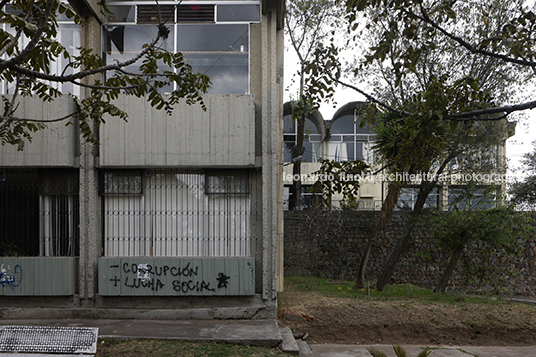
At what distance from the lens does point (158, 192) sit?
8.76 m

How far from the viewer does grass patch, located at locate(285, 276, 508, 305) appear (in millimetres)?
10266

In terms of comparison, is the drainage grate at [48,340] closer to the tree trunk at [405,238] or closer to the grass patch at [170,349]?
the grass patch at [170,349]

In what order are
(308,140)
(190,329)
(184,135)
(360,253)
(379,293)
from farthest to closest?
(308,140) → (360,253) → (379,293) → (184,135) → (190,329)

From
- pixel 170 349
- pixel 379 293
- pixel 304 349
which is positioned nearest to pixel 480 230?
pixel 379 293

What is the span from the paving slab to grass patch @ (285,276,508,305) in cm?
310

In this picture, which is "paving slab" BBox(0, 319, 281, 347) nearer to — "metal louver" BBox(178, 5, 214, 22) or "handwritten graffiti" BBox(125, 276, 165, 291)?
"handwritten graffiti" BBox(125, 276, 165, 291)

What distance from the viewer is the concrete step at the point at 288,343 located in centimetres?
667

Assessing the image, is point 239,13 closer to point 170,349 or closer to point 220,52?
point 220,52

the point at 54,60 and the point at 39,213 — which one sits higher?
the point at 54,60

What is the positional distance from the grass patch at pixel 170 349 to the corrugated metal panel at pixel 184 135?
10.6 feet

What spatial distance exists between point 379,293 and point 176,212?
19.3 ft

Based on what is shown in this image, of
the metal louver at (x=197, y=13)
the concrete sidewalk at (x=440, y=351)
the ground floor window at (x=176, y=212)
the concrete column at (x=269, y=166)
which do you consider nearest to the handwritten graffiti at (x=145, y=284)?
the ground floor window at (x=176, y=212)

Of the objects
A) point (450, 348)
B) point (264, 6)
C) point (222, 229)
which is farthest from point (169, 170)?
point (450, 348)

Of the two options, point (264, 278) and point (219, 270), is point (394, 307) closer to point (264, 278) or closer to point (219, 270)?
point (264, 278)
